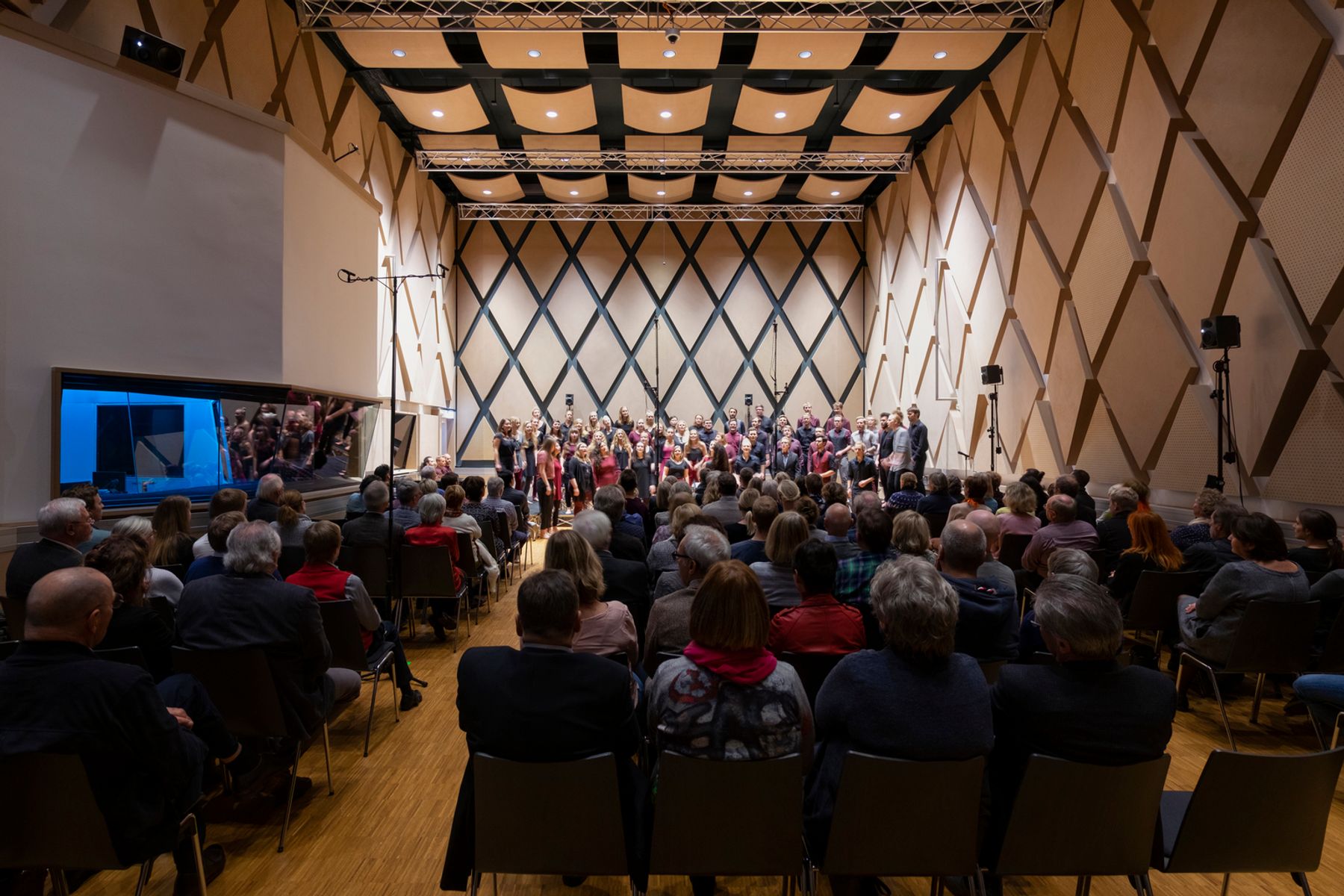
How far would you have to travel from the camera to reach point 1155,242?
639 cm

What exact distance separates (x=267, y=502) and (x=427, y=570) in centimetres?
101

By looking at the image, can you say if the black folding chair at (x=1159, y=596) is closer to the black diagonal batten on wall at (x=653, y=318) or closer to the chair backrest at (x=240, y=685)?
the chair backrest at (x=240, y=685)

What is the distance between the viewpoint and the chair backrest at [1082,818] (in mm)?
1765

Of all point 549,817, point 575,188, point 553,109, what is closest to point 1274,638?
point 549,817

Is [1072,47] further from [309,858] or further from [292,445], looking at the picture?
[309,858]

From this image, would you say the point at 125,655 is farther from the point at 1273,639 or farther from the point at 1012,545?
the point at 1012,545

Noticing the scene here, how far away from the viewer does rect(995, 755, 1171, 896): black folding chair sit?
1.76m

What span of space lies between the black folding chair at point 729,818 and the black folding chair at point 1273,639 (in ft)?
8.28

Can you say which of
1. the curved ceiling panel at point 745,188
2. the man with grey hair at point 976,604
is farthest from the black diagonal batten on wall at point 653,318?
the man with grey hair at point 976,604

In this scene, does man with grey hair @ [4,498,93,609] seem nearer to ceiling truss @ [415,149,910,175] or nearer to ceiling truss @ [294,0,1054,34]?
ceiling truss @ [294,0,1054,34]

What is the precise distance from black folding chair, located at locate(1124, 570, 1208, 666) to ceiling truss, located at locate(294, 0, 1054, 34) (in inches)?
234

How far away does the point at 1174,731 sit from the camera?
377cm

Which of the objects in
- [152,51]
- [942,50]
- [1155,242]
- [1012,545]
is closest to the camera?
[1012,545]

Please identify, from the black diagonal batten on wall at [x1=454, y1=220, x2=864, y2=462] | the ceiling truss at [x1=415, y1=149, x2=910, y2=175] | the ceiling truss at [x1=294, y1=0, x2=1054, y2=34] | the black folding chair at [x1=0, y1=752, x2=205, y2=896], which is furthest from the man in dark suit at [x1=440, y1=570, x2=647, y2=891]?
the black diagonal batten on wall at [x1=454, y1=220, x2=864, y2=462]
